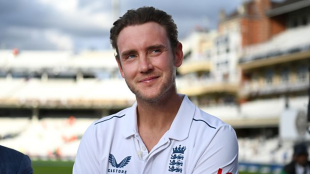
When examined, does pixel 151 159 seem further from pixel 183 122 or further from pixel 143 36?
pixel 143 36

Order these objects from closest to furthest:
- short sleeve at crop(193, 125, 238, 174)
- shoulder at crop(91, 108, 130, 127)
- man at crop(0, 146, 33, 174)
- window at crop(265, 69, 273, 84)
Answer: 1. man at crop(0, 146, 33, 174)
2. short sleeve at crop(193, 125, 238, 174)
3. shoulder at crop(91, 108, 130, 127)
4. window at crop(265, 69, 273, 84)

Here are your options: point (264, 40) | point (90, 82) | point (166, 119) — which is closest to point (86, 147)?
point (166, 119)

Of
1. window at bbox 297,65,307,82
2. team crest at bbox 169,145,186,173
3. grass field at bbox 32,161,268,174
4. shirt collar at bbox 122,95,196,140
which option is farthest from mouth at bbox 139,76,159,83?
window at bbox 297,65,307,82

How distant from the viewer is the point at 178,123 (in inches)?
108

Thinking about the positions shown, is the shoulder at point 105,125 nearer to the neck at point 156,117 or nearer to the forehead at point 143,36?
the neck at point 156,117

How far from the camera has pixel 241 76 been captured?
45906 millimetres

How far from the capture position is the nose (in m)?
2.63

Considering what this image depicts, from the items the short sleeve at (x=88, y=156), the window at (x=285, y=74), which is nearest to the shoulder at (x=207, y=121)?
the short sleeve at (x=88, y=156)

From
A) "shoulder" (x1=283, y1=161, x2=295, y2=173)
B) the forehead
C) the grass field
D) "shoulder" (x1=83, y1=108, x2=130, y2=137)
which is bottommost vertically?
the grass field

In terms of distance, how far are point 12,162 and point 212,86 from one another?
4535 cm

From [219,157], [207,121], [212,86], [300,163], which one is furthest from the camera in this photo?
[212,86]

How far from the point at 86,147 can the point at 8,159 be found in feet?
2.01

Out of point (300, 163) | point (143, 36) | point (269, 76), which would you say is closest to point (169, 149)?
point (143, 36)

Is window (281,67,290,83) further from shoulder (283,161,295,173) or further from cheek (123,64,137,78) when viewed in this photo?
cheek (123,64,137,78)
